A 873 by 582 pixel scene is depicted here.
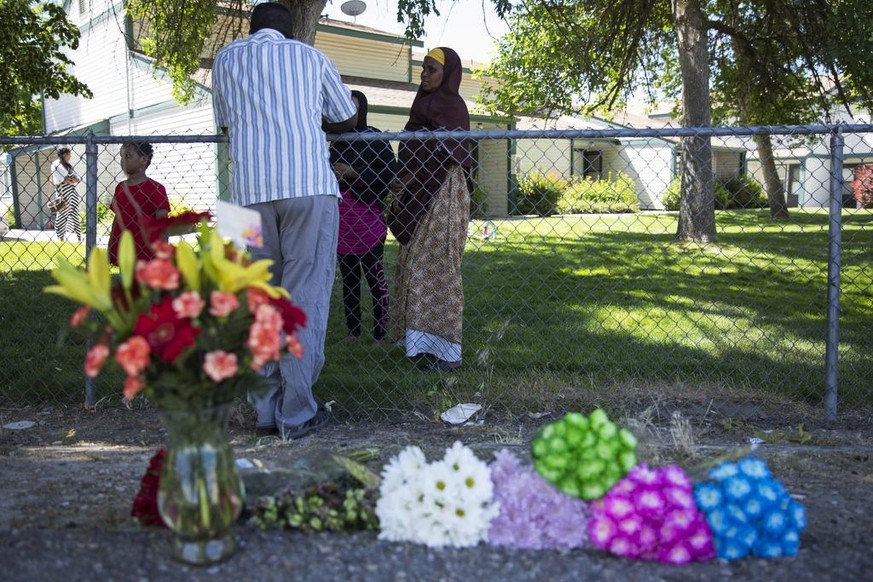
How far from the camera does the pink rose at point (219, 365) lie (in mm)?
2082

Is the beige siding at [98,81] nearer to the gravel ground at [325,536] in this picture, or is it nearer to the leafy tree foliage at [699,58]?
the leafy tree foliage at [699,58]

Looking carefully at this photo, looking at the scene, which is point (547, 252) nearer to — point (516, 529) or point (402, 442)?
point (402, 442)

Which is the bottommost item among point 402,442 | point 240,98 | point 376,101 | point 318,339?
point 402,442

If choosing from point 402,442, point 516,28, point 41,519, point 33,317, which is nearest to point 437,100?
point 402,442

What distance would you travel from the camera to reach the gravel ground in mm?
2260

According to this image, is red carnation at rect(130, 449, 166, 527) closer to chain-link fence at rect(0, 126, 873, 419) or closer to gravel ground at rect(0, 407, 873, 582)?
gravel ground at rect(0, 407, 873, 582)

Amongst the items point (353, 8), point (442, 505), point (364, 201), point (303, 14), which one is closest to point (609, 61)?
point (353, 8)

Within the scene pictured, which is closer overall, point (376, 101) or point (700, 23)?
point (700, 23)

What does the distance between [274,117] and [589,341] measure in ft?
9.91

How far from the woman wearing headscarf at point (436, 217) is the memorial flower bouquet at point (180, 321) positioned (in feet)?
8.54

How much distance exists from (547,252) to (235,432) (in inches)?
279

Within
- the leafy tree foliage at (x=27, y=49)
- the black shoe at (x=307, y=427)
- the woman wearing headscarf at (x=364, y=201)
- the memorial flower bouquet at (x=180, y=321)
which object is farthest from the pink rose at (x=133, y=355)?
the leafy tree foliage at (x=27, y=49)

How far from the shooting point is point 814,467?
337 centimetres

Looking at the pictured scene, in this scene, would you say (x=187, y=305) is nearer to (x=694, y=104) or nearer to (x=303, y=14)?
(x=303, y=14)
